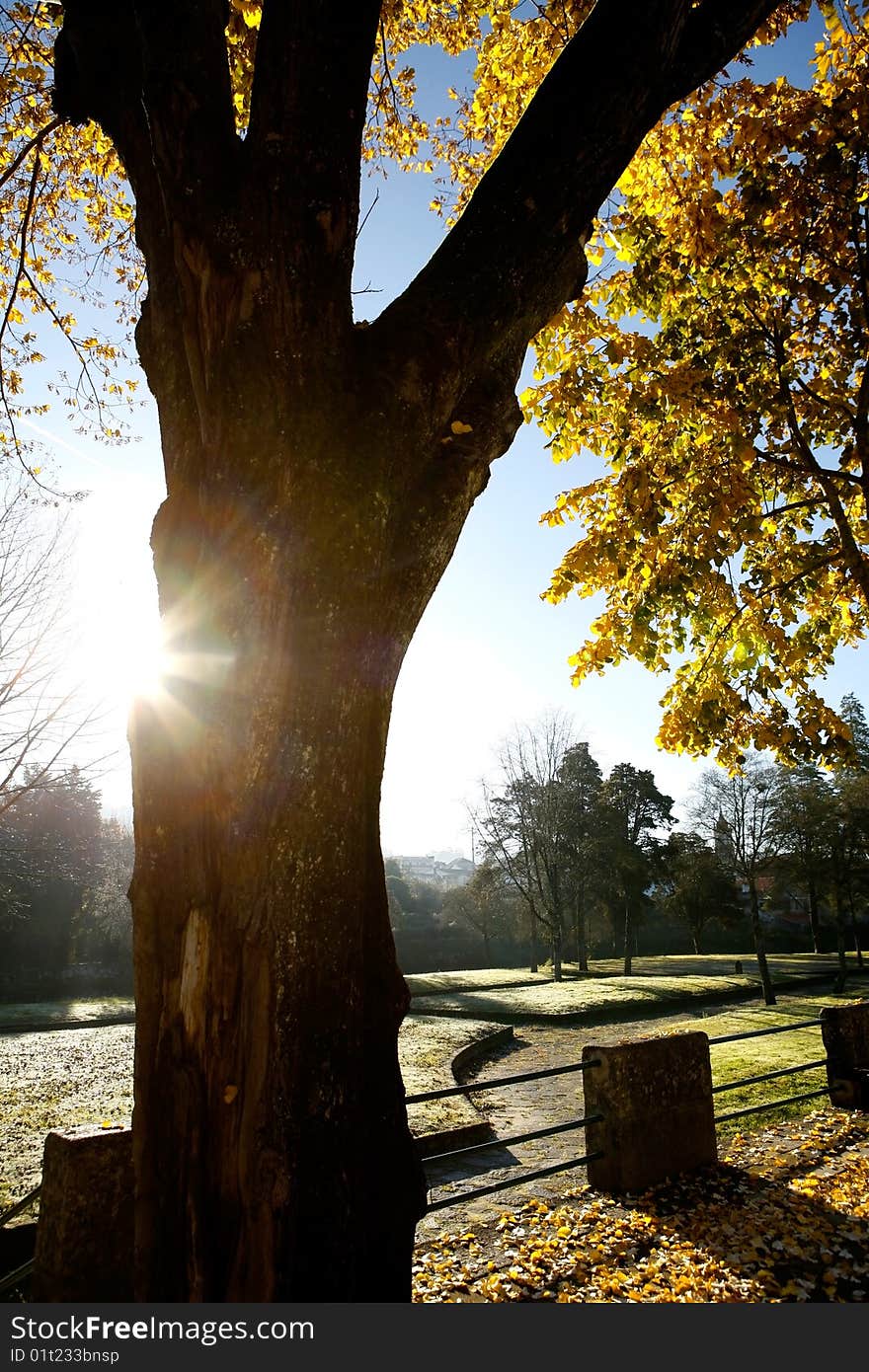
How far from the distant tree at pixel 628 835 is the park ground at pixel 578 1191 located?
2366 cm

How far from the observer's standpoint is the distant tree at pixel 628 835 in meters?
41.3

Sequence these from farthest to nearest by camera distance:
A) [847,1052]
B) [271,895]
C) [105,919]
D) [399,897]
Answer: [399,897], [105,919], [847,1052], [271,895]

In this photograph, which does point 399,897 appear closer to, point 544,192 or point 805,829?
point 805,829

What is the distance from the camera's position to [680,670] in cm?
980

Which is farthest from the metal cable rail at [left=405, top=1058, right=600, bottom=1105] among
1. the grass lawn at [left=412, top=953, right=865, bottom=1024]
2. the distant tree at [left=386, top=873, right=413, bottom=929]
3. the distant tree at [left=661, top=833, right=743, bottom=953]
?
the distant tree at [left=661, top=833, right=743, bottom=953]

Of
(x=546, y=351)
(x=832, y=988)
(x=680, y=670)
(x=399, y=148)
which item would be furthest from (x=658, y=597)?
(x=832, y=988)

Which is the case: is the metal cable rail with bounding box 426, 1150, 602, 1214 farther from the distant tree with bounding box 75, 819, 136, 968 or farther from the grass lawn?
the distant tree with bounding box 75, 819, 136, 968

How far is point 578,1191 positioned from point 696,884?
40.0 metres

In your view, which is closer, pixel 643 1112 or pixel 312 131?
pixel 312 131

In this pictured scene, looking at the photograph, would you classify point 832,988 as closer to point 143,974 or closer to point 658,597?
point 658,597

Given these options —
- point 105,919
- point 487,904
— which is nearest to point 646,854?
point 487,904

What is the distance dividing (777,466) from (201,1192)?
33.0 ft

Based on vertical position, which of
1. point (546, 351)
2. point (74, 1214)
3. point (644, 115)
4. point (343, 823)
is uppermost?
point (546, 351)

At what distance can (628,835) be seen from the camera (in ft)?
144
